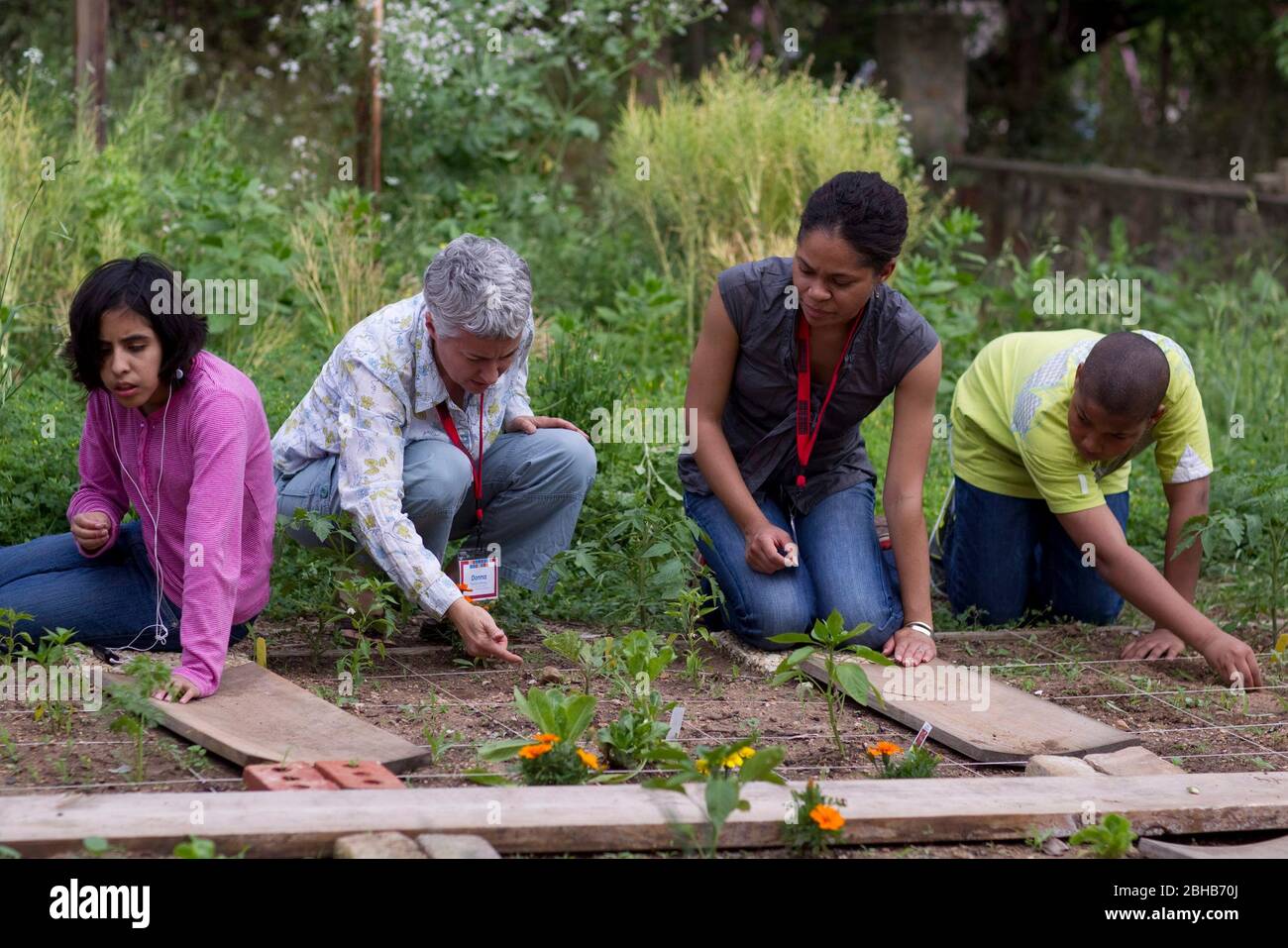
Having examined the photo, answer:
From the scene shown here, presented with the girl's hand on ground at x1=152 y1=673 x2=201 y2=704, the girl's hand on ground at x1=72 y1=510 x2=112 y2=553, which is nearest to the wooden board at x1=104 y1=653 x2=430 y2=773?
the girl's hand on ground at x1=152 y1=673 x2=201 y2=704

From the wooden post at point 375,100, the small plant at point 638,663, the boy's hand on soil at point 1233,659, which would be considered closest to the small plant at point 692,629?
the small plant at point 638,663

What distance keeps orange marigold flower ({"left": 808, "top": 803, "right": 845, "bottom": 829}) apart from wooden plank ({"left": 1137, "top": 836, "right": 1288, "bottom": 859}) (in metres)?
0.59

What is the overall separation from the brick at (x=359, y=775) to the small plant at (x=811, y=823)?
0.68 m

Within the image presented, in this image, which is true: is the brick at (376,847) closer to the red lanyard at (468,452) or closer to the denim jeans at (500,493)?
the denim jeans at (500,493)

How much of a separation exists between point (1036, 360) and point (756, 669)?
120cm

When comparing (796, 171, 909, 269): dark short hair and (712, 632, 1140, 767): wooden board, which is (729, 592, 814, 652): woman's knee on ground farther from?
(796, 171, 909, 269): dark short hair

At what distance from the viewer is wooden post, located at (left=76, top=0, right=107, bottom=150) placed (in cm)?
664

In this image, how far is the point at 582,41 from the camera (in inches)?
315

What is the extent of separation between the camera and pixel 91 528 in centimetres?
344

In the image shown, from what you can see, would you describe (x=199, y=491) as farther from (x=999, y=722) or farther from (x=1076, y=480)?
(x=1076, y=480)

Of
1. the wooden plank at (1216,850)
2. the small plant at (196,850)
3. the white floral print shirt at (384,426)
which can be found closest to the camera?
the small plant at (196,850)

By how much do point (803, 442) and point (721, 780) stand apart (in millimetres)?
1757

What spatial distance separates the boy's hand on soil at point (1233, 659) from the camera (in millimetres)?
3742

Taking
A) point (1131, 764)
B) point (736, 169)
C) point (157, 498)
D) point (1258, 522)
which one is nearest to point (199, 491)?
point (157, 498)
